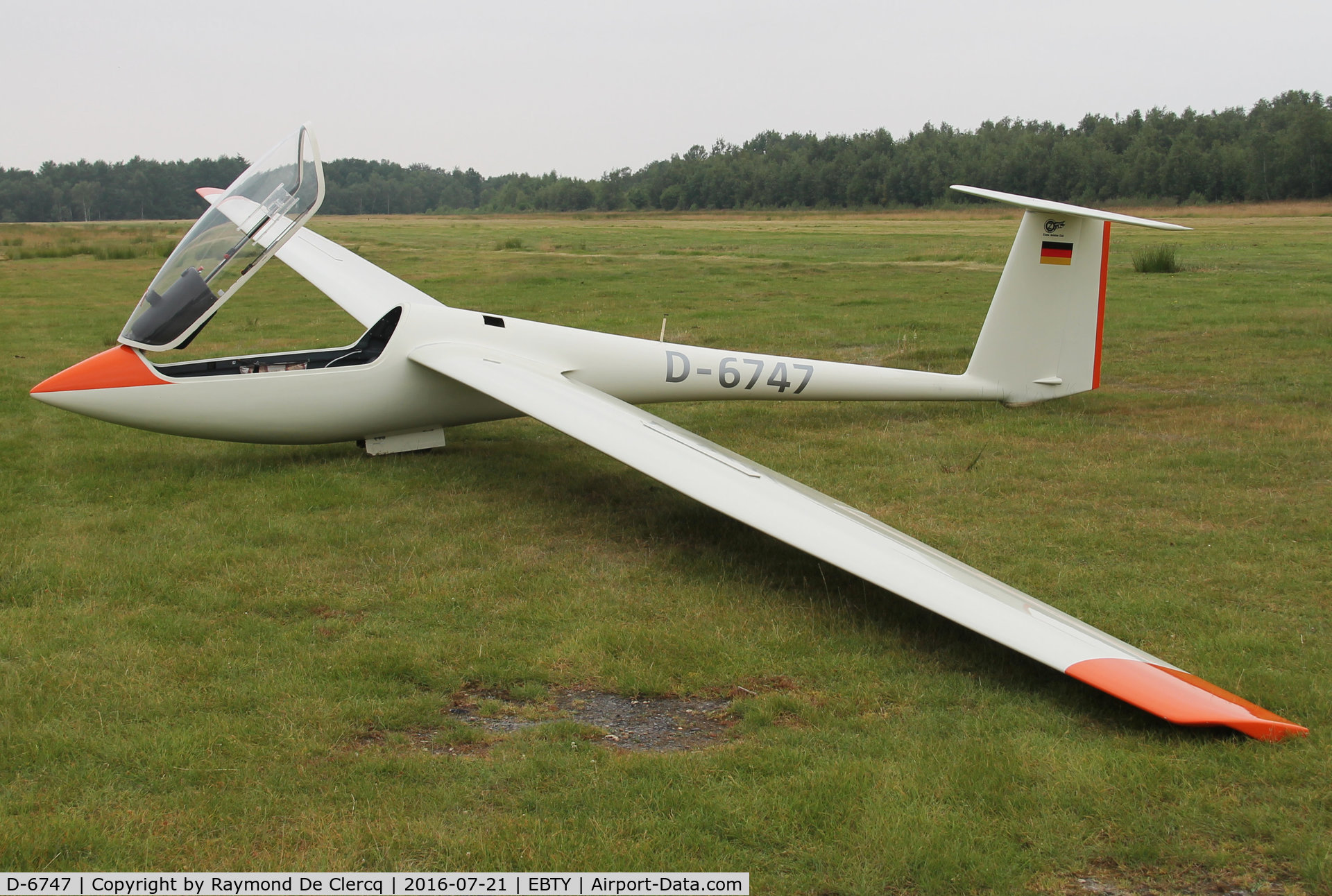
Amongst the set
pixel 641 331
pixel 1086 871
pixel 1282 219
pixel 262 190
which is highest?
pixel 1282 219

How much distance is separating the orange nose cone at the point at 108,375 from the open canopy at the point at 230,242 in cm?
16

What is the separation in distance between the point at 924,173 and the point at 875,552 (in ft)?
356

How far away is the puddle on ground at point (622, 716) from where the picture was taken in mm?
4523

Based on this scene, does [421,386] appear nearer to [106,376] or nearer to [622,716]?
[106,376]

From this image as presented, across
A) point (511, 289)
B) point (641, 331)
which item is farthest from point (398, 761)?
point (511, 289)

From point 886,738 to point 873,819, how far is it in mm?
702

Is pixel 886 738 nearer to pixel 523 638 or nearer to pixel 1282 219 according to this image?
pixel 523 638

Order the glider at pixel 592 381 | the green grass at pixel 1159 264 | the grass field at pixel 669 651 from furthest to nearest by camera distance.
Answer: the green grass at pixel 1159 264 < the glider at pixel 592 381 < the grass field at pixel 669 651

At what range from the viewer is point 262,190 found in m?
8.98

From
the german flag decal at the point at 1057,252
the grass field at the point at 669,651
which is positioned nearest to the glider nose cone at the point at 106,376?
the grass field at the point at 669,651
